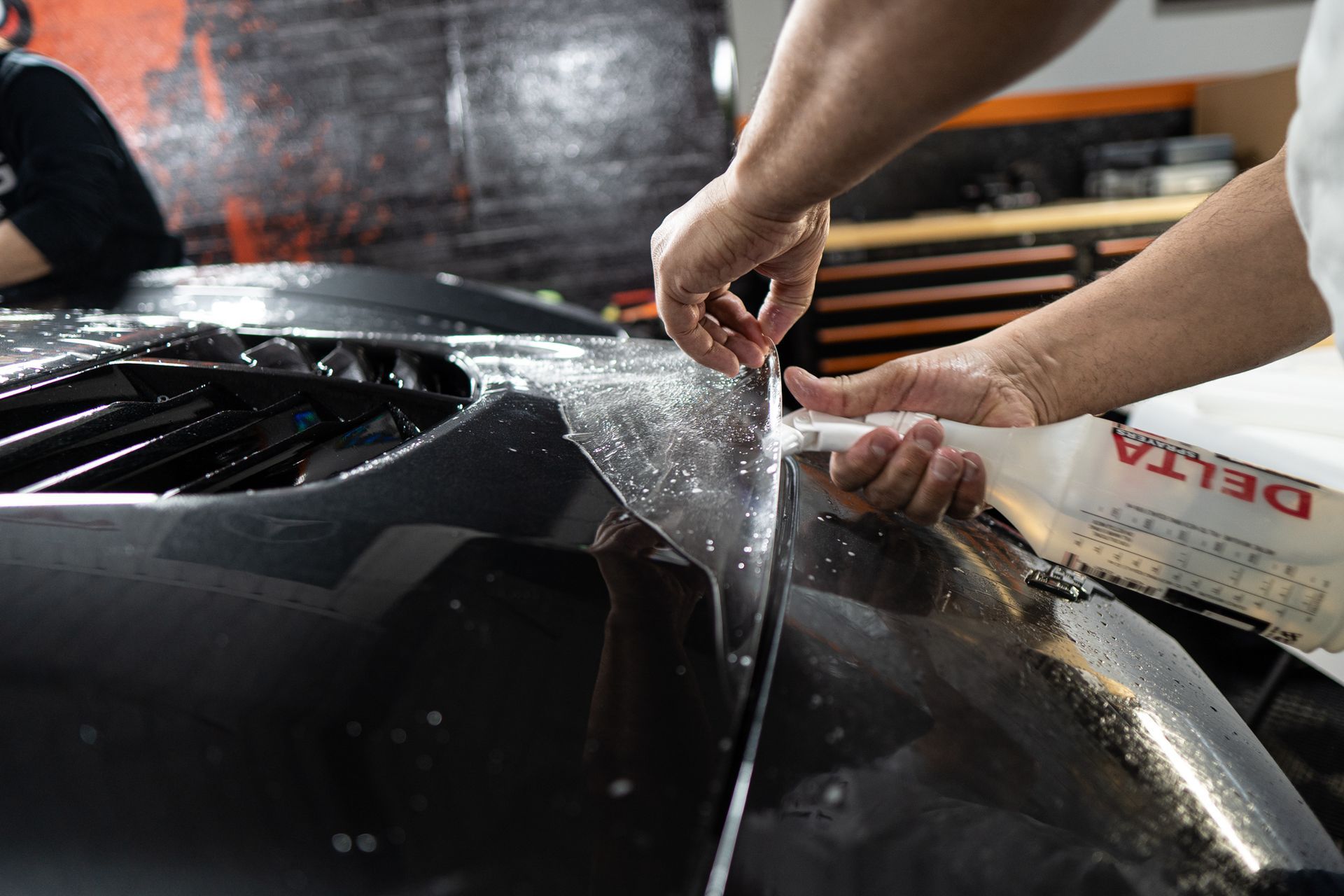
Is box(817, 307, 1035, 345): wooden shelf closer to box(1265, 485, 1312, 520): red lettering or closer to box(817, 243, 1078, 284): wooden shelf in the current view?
box(817, 243, 1078, 284): wooden shelf

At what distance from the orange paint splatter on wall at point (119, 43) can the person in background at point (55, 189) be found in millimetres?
2036

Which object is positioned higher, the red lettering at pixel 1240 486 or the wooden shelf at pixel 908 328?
the red lettering at pixel 1240 486

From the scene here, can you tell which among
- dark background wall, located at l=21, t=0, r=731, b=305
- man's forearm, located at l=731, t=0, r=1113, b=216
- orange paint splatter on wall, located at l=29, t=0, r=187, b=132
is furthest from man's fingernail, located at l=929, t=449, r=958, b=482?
orange paint splatter on wall, located at l=29, t=0, r=187, b=132

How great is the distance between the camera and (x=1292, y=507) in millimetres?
597

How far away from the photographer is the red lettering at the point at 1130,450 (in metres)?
0.63

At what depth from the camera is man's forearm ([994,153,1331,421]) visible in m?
0.73

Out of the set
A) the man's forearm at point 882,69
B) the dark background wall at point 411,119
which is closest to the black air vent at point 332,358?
the man's forearm at point 882,69

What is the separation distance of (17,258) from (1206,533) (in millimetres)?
2066

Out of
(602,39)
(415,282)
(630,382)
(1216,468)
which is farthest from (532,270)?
(1216,468)

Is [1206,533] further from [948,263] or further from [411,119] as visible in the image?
[411,119]

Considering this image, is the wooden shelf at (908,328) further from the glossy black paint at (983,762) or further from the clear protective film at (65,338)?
the glossy black paint at (983,762)

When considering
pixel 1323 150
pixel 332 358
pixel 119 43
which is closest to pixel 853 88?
pixel 1323 150

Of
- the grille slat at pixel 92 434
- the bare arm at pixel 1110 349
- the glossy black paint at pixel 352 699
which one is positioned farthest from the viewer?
the bare arm at pixel 1110 349

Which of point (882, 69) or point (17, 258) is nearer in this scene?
point (882, 69)
